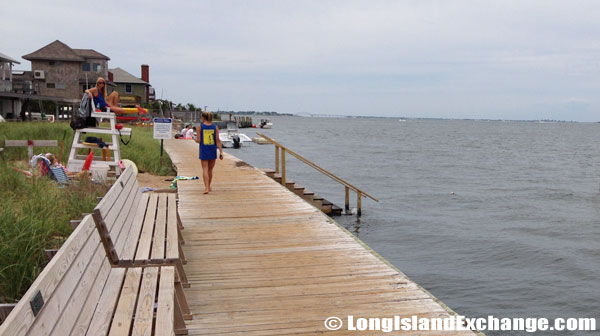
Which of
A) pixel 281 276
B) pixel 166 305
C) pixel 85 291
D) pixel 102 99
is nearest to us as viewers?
pixel 85 291

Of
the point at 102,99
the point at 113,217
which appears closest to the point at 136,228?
the point at 113,217

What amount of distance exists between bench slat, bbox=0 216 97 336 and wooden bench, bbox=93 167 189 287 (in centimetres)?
43

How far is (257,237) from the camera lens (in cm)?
716

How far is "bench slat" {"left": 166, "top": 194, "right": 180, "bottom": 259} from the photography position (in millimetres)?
4379

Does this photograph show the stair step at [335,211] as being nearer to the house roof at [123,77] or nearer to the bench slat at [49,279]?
the bench slat at [49,279]

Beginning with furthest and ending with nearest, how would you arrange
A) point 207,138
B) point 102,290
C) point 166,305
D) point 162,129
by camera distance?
point 162,129
point 207,138
point 102,290
point 166,305

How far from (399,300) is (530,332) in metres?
4.93

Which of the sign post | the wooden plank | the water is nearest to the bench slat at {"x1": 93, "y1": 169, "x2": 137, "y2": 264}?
the water

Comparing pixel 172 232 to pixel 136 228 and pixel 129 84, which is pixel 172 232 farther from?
pixel 129 84

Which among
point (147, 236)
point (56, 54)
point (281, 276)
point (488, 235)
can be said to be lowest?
point (488, 235)

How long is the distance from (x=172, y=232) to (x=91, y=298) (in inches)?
75.4

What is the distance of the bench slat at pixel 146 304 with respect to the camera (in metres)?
3.07

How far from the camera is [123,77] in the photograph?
7362cm

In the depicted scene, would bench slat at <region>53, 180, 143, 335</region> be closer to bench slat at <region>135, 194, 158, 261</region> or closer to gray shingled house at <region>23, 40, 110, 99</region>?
bench slat at <region>135, 194, 158, 261</region>
